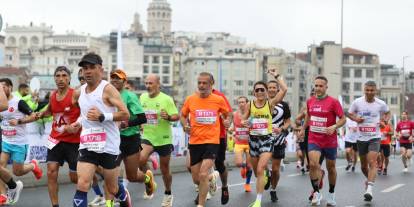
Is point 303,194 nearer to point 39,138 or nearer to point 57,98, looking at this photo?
point 57,98

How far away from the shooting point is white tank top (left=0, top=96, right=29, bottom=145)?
13492mm

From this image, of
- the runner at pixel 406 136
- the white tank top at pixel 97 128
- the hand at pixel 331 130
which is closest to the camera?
the white tank top at pixel 97 128

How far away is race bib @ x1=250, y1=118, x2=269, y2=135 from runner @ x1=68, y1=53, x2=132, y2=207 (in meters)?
4.02

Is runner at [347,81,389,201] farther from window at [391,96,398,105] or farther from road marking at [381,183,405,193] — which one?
window at [391,96,398,105]

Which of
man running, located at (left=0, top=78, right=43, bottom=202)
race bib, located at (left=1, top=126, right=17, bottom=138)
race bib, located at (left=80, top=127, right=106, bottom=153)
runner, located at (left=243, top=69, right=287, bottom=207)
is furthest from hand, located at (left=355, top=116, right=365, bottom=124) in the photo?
race bib, located at (left=80, top=127, right=106, bottom=153)

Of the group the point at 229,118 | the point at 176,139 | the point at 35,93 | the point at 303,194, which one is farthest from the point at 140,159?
the point at 176,139

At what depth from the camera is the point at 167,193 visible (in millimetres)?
12875

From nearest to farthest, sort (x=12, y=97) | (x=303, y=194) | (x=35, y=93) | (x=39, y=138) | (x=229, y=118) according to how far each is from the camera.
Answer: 1. (x=229, y=118)
2. (x=12, y=97)
3. (x=303, y=194)
4. (x=35, y=93)
5. (x=39, y=138)

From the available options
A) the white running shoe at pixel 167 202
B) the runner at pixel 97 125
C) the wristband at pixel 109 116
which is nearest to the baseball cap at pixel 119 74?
the white running shoe at pixel 167 202

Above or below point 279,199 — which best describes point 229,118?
above

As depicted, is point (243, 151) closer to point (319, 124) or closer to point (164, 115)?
point (319, 124)

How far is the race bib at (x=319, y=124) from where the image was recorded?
43.4 ft

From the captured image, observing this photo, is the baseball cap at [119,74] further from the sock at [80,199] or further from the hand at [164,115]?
the sock at [80,199]

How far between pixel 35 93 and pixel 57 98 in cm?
758
